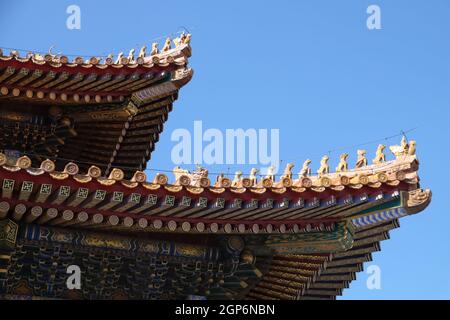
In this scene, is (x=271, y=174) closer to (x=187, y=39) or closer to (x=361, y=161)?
(x=361, y=161)

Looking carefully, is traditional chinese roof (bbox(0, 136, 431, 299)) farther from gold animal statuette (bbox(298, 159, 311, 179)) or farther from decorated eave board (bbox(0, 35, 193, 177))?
decorated eave board (bbox(0, 35, 193, 177))

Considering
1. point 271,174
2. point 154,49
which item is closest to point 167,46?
point 154,49

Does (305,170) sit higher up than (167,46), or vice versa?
(167,46)

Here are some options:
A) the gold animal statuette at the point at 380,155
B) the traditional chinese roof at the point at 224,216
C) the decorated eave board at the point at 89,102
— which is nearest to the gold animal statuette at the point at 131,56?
the decorated eave board at the point at 89,102

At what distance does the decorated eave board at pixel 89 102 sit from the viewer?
18.1 meters

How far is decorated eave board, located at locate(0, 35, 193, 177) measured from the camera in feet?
59.4

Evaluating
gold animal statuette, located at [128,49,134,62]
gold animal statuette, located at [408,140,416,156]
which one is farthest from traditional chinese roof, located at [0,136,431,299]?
gold animal statuette, located at [128,49,134,62]

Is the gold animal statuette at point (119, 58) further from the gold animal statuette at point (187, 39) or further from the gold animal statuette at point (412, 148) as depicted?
the gold animal statuette at point (412, 148)

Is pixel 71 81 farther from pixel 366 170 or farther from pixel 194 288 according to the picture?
pixel 366 170

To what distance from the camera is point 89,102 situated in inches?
745

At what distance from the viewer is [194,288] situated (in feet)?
53.8

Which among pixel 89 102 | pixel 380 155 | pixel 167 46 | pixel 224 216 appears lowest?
pixel 224 216

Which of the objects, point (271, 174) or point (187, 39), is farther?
point (187, 39)

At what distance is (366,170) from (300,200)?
1687 mm
